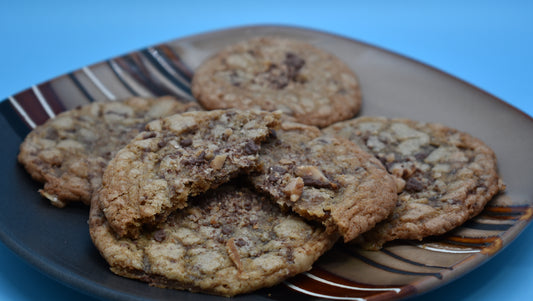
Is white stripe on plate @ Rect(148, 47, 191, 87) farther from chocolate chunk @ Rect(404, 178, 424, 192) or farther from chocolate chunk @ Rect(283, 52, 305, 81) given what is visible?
chocolate chunk @ Rect(404, 178, 424, 192)

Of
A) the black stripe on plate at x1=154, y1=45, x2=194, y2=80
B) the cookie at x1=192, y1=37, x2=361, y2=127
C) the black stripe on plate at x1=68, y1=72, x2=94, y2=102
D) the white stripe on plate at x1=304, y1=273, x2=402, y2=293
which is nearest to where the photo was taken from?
the white stripe on plate at x1=304, y1=273, x2=402, y2=293

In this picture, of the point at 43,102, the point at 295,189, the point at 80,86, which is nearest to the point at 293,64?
the point at 80,86

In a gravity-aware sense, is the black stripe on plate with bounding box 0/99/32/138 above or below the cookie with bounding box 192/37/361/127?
above

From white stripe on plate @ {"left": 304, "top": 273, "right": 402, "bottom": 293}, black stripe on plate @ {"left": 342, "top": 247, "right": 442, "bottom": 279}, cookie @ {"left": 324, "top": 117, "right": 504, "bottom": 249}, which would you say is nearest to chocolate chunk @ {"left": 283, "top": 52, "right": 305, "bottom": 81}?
cookie @ {"left": 324, "top": 117, "right": 504, "bottom": 249}

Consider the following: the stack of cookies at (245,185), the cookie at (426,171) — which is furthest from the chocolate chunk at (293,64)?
the cookie at (426,171)

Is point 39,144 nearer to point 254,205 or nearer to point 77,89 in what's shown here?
point 77,89

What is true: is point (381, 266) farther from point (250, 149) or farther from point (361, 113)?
point (361, 113)

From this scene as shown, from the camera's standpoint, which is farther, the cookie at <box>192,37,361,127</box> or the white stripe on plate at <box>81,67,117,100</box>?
the white stripe on plate at <box>81,67,117,100</box>

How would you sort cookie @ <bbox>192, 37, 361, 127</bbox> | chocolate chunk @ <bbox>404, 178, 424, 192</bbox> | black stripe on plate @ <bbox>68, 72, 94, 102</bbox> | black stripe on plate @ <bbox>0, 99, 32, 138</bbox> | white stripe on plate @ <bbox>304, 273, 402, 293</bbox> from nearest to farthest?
1. white stripe on plate @ <bbox>304, 273, 402, 293</bbox>
2. chocolate chunk @ <bbox>404, 178, 424, 192</bbox>
3. black stripe on plate @ <bbox>0, 99, 32, 138</bbox>
4. cookie @ <bbox>192, 37, 361, 127</bbox>
5. black stripe on plate @ <bbox>68, 72, 94, 102</bbox>
